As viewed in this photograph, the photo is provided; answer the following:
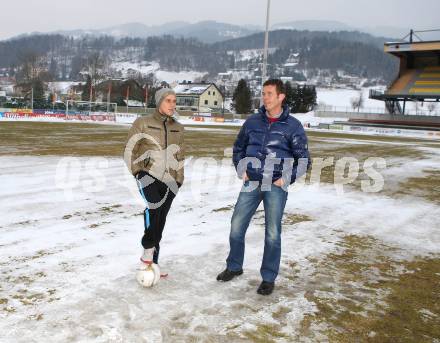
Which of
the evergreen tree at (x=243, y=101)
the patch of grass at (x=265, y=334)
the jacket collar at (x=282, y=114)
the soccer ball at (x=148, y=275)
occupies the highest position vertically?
the evergreen tree at (x=243, y=101)

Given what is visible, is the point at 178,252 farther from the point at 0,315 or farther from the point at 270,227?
the point at 0,315

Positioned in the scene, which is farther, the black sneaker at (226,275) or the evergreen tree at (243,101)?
the evergreen tree at (243,101)

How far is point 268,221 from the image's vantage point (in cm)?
400

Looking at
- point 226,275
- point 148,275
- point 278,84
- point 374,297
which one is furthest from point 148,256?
point 374,297

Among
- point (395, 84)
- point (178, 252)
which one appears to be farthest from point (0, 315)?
point (395, 84)

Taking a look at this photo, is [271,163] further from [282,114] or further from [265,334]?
[265,334]

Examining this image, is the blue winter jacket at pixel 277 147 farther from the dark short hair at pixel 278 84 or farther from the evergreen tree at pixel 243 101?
the evergreen tree at pixel 243 101

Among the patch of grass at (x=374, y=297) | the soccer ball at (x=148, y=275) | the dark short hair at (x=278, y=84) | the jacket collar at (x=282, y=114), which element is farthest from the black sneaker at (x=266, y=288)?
the dark short hair at (x=278, y=84)

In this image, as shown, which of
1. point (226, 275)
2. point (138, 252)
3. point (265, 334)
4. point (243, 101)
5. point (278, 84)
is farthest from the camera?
point (243, 101)

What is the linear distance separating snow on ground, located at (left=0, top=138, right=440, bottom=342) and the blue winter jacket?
3.73 ft

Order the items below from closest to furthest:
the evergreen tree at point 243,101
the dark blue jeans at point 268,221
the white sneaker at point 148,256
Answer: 1. the dark blue jeans at point 268,221
2. the white sneaker at point 148,256
3. the evergreen tree at point 243,101

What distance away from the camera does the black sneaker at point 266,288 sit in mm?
3930

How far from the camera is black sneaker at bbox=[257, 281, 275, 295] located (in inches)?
155

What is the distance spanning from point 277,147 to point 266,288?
4.31 feet
